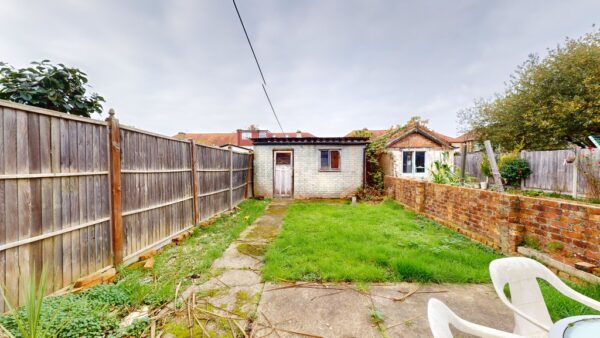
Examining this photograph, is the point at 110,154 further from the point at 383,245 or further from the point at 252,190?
the point at 252,190

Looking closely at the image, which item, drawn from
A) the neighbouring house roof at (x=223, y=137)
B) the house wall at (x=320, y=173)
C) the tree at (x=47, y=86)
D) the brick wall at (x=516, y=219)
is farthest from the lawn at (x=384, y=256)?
the neighbouring house roof at (x=223, y=137)

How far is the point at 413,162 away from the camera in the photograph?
44.6ft

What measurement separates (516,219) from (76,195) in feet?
20.9

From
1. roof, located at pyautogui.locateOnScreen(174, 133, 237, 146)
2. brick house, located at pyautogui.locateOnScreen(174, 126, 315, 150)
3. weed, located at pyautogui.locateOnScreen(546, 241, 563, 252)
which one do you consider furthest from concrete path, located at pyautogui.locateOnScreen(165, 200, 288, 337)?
roof, located at pyautogui.locateOnScreen(174, 133, 237, 146)

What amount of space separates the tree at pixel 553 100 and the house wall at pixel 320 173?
26.5 feet

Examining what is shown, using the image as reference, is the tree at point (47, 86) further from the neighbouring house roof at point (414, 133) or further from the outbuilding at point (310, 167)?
the neighbouring house roof at point (414, 133)

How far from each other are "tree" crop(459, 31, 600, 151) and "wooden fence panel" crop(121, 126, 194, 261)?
14641 millimetres

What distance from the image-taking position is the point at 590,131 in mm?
11102

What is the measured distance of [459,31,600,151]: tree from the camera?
10.6 meters

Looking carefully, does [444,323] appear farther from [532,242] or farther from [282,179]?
[282,179]

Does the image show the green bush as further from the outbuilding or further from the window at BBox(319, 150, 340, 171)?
the window at BBox(319, 150, 340, 171)

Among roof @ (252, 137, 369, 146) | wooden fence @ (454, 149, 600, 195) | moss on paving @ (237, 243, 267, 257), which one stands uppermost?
roof @ (252, 137, 369, 146)

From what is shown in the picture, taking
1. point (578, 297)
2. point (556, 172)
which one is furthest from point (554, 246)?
point (556, 172)

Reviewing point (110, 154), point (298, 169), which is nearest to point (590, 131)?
point (298, 169)
